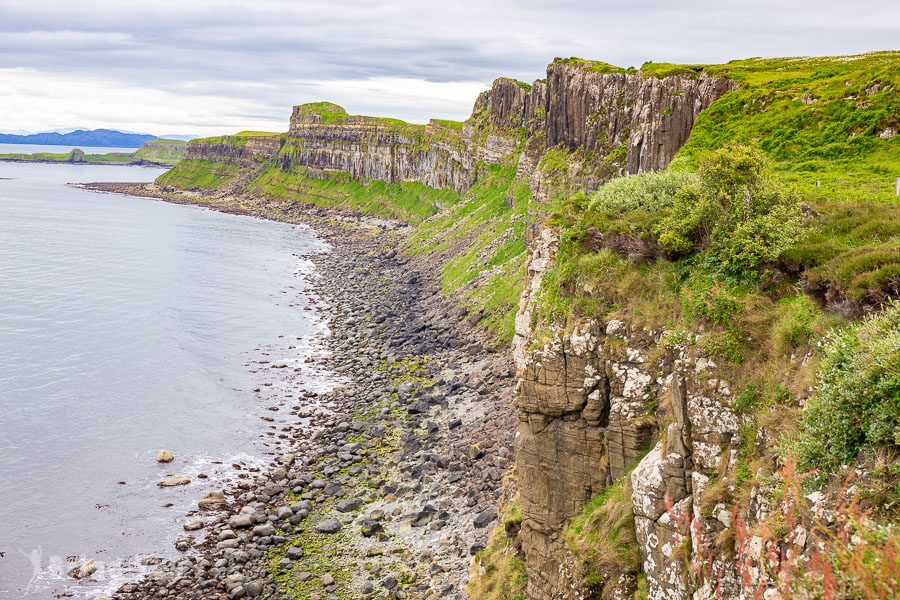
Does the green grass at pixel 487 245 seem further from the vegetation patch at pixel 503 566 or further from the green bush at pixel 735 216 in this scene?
the green bush at pixel 735 216

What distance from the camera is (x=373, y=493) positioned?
42969 mm

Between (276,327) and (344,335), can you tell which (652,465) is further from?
(276,327)

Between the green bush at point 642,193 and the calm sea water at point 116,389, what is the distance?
31814 mm

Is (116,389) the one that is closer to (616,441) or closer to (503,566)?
(503,566)

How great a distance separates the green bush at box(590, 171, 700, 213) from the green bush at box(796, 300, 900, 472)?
12.0 metres

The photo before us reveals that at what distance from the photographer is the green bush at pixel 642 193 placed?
85.4ft

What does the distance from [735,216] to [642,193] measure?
18.2 ft

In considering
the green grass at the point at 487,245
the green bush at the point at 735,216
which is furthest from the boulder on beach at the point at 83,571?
the green grass at the point at 487,245

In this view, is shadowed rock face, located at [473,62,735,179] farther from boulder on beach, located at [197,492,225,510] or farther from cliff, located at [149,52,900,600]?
boulder on beach, located at [197,492,225,510]

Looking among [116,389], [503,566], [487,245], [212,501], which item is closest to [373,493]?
[212,501]

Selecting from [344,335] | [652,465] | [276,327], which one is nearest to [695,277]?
[652,465]

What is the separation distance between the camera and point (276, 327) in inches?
3388

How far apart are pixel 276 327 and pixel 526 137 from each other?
62586mm

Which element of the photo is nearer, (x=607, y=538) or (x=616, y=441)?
(x=607, y=538)
